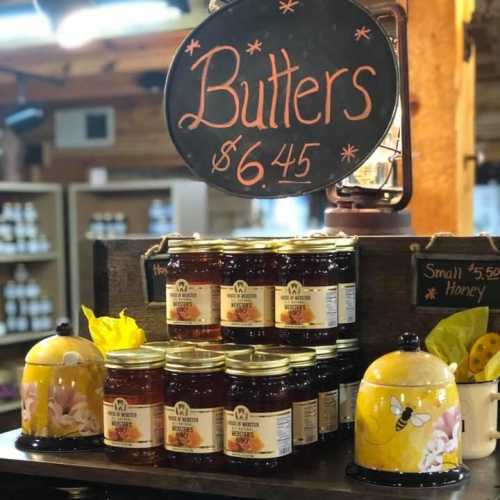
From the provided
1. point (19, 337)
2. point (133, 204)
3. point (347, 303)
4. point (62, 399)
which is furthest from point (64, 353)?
point (133, 204)

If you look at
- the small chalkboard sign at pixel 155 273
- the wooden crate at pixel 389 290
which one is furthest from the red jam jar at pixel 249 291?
the small chalkboard sign at pixel 155 273

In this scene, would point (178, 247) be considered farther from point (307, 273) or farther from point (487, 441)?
point (487, 441)

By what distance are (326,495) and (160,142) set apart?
5.78 m

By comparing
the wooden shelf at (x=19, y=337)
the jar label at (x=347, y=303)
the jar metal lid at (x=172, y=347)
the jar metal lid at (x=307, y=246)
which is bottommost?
the wooden shelf at (x=19, y=337)

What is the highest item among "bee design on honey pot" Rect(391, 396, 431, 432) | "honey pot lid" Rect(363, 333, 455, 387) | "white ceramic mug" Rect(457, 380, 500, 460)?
"honey pot lid" Rect(363, 333, 455, 387)

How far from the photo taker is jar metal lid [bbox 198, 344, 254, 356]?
51.5 inches

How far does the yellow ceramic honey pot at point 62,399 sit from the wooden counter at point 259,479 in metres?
0.03

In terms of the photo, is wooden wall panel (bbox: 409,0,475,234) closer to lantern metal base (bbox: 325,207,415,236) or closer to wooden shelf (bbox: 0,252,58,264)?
lantern metal base (bbox: 325,207,415,236)

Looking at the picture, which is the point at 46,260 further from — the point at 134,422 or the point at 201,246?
the point at 134,422

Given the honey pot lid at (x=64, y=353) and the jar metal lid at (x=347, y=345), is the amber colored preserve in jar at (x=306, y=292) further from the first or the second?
the honey pot lid at (x=64, y=353)

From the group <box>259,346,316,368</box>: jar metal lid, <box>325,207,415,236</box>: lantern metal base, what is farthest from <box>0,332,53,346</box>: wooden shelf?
<box>259,346,316,368</box>: jar metal lid

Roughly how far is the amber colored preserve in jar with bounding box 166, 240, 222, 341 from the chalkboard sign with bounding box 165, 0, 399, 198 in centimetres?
16

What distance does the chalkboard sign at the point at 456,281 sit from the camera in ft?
4.75

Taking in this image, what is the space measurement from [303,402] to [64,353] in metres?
0.42
